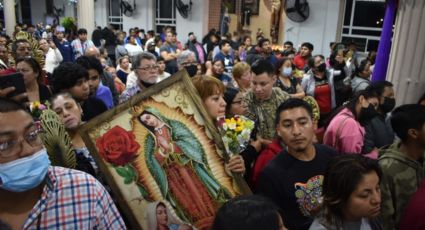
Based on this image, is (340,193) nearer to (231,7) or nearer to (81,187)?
(81,187)

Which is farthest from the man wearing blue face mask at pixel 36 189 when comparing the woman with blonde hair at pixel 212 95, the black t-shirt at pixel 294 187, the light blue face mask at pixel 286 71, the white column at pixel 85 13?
the white column at pixel 85 13

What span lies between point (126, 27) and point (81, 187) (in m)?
17.2

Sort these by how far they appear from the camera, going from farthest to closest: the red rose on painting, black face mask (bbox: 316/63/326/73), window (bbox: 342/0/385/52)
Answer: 1. window (bbox: 342/0/385/52)
2. black face mask (bbox: 316/63/326/73)
3. the red rose on painting

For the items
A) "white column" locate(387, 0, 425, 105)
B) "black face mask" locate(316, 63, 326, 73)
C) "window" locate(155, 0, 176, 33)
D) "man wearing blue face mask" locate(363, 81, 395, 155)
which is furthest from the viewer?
"window" locate(155, 0, 176, 33)

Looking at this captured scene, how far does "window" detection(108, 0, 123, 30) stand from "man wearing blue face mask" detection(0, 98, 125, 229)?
18.3m

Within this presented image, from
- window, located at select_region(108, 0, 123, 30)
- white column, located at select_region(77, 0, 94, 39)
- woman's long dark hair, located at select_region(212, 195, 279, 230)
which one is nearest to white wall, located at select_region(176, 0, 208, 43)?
white column, located at select_region(77, 0, 94, 39)

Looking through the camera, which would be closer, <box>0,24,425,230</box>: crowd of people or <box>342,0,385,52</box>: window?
<box>0,24,425,230</box>: crowd of people

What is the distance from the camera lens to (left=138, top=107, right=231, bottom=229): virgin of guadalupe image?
1.89 m

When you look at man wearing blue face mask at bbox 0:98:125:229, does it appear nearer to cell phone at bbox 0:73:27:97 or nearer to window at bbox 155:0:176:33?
cell phone at bbox 0:73:27:97

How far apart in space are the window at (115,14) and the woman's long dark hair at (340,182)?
1835cm

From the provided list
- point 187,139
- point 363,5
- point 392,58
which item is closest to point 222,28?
point 363,5

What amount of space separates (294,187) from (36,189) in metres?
1.27

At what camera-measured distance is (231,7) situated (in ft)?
48.2

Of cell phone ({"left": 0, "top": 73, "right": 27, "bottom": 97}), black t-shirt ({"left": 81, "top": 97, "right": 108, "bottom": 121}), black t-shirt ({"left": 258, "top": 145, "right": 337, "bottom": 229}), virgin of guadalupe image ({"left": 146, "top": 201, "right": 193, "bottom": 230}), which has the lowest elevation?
virgin of guadalupe image ({"left": 146, "top": 201, "right": 193, "bottom": 230})
